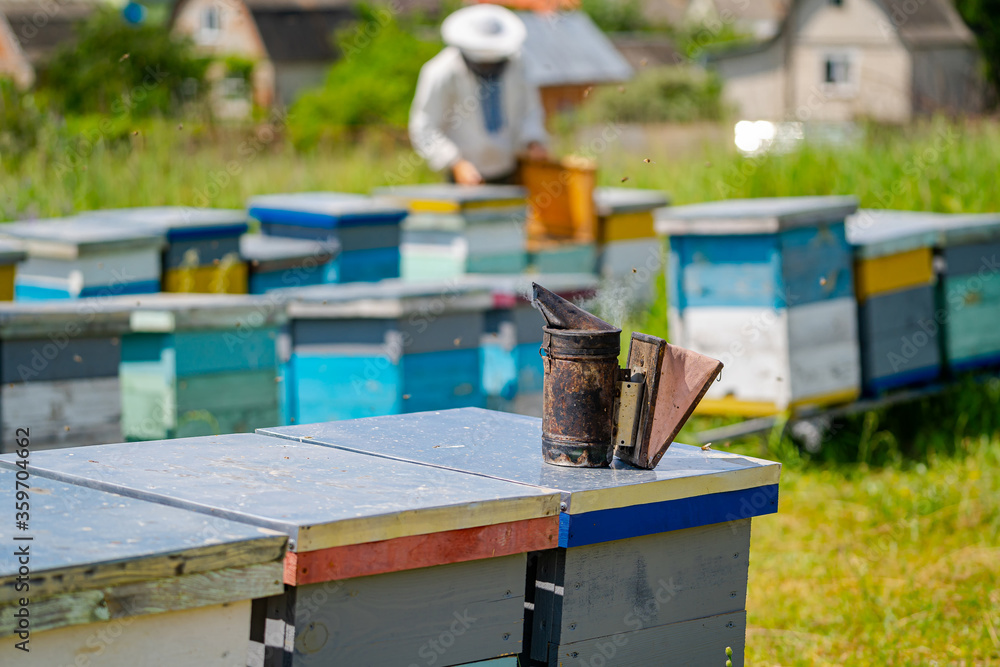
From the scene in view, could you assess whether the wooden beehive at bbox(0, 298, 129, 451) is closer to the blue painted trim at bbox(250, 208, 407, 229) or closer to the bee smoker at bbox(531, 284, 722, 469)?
the blue painted trim at bbox(250, 208, 407, 229)

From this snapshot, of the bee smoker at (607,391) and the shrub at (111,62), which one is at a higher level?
the shrub at (111,62)

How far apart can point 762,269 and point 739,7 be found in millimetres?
36842

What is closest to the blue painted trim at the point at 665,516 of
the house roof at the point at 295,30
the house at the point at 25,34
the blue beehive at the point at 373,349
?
the blue beehive at the point at 373,349

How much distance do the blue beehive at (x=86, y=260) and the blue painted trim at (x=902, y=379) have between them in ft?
9.70

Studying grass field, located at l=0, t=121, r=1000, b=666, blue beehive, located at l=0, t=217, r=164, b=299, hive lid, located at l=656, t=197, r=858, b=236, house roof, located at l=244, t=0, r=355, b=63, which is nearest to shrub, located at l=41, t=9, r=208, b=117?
grass field, located at l=0, t=121, r=1000, b=666

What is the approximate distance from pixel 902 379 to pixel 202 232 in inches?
118

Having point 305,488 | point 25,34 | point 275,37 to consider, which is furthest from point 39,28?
point 305,488

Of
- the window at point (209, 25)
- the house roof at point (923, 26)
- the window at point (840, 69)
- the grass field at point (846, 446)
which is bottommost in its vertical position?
the grass field at point (846, 446)

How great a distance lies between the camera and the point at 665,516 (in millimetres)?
1804

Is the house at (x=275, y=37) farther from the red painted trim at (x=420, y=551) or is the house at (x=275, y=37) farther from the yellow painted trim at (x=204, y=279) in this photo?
the red painted trim at (x=420, y=551)

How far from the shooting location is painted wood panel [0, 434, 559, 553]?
1507 mm

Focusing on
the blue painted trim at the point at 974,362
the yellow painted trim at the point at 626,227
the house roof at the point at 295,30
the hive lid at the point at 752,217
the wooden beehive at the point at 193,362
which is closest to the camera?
the wooden beehive at the point at 193,362

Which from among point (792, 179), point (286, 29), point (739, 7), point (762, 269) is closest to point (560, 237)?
point (792, 179)

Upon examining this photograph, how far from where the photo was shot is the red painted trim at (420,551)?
1465 mm
